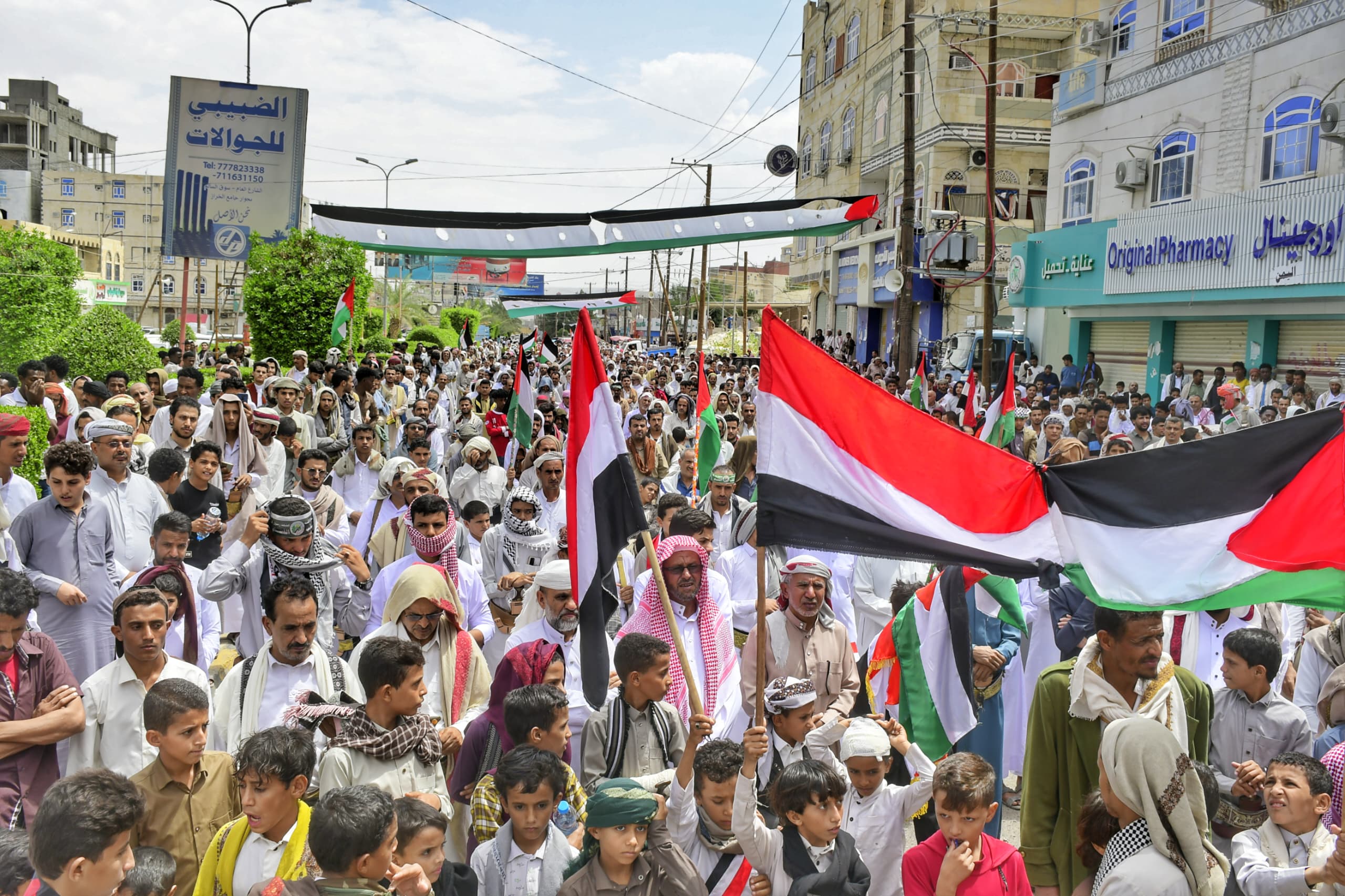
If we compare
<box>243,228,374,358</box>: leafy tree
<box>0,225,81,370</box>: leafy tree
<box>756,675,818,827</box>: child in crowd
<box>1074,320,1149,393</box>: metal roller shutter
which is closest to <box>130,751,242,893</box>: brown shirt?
<box>756,675,818,827</box>: child in crowd

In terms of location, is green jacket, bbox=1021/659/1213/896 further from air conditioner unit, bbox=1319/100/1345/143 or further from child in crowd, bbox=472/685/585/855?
air conditioner unit, bbox=1319/100/1345/143

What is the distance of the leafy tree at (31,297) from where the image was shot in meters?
18.1

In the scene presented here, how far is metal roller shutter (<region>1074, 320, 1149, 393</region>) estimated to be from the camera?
25.3m

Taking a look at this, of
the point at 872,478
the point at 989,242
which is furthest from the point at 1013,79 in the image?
the point at 872,478

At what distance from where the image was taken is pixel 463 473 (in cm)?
892

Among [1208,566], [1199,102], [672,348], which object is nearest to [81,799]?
[1208,566]

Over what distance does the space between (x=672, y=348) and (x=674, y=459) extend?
139 feet

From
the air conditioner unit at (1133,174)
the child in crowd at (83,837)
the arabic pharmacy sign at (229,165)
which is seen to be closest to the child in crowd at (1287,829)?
the child in crowd at (83,837)

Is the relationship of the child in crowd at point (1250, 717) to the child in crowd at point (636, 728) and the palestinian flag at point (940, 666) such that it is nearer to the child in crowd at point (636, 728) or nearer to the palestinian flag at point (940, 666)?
the palestinian flag at point (940, 666)

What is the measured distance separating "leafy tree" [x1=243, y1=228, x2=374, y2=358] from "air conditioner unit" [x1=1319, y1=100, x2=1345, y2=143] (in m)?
17.1

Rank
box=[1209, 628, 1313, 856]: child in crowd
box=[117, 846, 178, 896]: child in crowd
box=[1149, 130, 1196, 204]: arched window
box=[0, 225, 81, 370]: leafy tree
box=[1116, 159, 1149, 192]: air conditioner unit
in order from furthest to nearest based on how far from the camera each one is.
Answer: box=[1116, 159, 1149, 192]: air conditioner unit < box=[1149, 130, 1196, 204]: arched window < box=[0, 225, 81, 370]: leafy tree < box=[1209, 628, 1313, 856]: child in crowd < box=[117, 846, 178, 896]: child in crowd

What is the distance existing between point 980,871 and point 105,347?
17.5 meters

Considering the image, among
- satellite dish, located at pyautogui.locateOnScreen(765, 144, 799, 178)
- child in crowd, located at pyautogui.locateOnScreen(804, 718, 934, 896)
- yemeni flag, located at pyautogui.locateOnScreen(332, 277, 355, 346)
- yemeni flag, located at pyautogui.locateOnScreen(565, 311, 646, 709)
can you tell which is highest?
satellite dish, located at pyautogui.locateOnScreen(765, 144, 799, 178)

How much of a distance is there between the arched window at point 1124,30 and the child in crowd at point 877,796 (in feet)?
85.6
